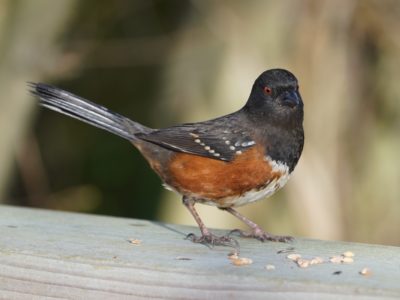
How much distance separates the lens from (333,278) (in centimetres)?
250

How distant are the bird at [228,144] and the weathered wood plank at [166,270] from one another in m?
0.83

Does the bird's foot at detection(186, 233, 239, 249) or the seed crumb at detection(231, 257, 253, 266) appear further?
the bird's foot at detection(186, 233, 239, 249)

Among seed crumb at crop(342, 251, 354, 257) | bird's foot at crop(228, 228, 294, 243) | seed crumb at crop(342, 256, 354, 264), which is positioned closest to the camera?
seed crumb at crop(342, 256, 354, 264)

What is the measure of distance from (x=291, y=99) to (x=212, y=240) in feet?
3.59

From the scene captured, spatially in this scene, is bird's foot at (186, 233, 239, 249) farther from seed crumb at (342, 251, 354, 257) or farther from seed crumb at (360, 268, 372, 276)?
seed crumb at (360, 268, 372, 276)

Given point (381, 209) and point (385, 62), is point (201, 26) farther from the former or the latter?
point (381, 209)

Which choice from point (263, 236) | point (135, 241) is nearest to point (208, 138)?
point (263, 236)

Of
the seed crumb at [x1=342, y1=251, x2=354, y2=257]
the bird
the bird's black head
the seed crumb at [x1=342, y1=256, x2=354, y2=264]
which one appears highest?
the bird's black head

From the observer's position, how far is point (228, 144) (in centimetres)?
429

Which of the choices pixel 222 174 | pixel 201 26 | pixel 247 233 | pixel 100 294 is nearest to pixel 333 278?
pixel 100 294

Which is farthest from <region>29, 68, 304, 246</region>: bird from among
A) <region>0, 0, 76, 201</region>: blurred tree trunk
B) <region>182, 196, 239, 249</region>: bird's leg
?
<region>0, 0, 76, 201</region>: blurred tree trunk

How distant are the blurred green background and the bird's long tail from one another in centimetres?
146

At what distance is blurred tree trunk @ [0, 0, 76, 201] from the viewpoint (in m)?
5.72

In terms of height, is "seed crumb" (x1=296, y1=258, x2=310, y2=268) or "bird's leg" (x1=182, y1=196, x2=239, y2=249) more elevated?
"seed crumb" (x1=296, y1=258, x2=310, y2=268)
